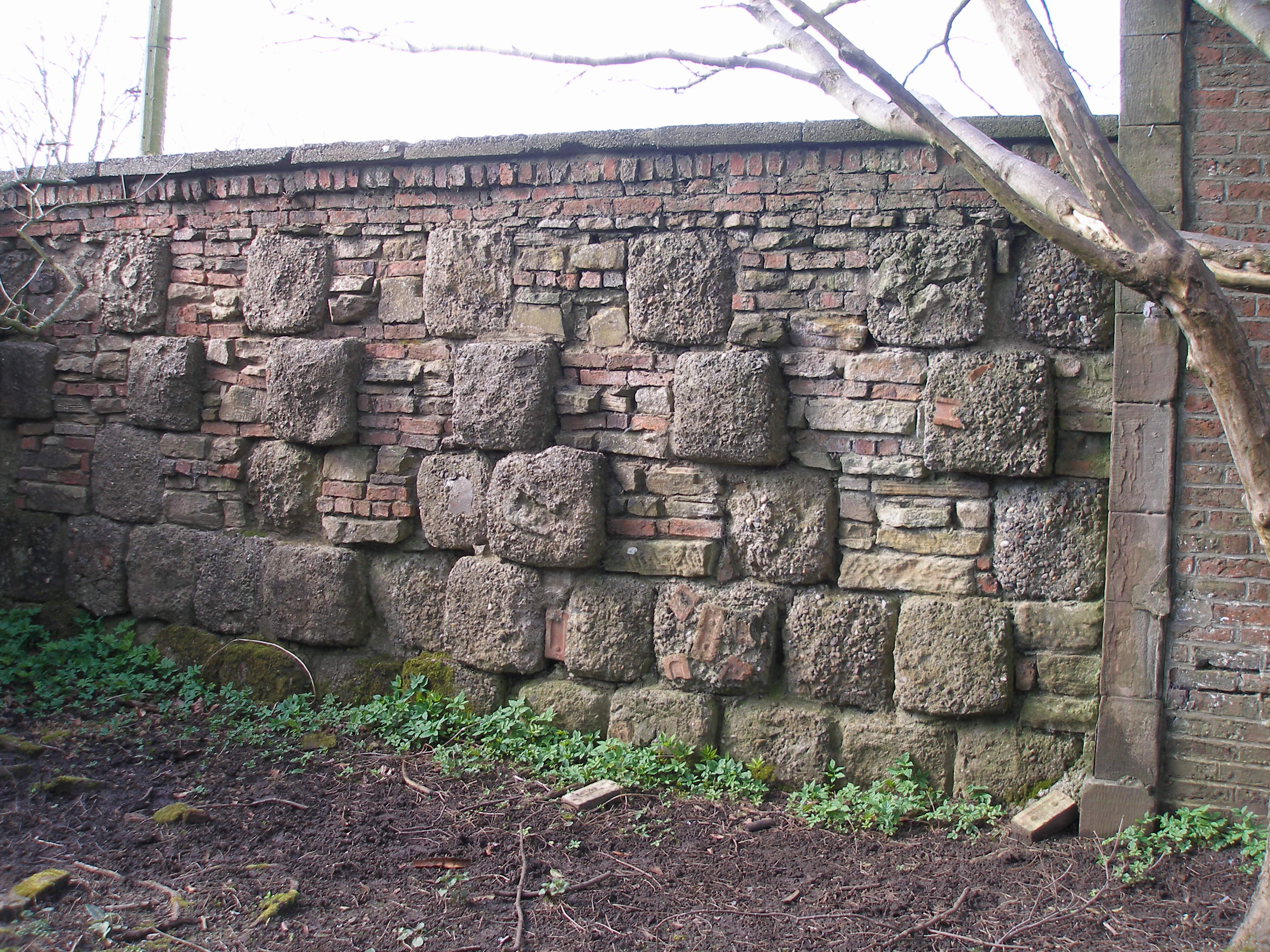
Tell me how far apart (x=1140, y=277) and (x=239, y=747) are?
11.9ft

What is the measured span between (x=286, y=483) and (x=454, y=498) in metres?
0.87

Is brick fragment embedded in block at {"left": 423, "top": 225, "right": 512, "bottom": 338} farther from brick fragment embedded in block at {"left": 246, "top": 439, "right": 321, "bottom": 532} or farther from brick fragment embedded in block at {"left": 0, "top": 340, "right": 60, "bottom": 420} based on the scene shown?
brick fragment embedded in block at {"left": 0, "top": 340, "right": 60, "bottom": 420}

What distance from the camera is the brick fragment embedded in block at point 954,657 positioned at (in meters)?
3.28

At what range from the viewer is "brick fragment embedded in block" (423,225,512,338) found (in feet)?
12.8

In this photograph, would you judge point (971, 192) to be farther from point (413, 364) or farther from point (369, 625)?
point (369, 625)

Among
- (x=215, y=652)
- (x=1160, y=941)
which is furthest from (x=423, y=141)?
(x=1160, y=941)

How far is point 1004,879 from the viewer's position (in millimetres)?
2914

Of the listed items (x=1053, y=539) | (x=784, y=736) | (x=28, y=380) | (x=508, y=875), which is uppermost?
(x=28, y=380)

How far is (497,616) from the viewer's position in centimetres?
384

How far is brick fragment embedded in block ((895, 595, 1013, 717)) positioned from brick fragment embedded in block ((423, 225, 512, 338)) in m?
2.06

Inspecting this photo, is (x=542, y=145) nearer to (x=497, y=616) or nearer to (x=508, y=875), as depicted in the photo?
(x=497, y=616)

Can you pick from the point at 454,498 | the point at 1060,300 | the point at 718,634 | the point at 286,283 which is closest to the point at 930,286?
the point at 1060,300

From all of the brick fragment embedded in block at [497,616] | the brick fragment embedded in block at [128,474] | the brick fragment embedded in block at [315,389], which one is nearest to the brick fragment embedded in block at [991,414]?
the brick fragment embedded in block at [497,616]

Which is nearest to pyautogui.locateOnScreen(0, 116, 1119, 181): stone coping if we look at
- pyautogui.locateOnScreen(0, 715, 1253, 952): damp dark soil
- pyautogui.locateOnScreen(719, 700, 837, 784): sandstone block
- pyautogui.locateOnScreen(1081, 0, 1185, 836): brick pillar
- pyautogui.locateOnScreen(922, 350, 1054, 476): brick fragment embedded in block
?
pyautogui.locateOnScreen(1081, 0, 1185, 836): brick pillar
